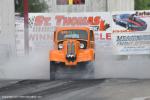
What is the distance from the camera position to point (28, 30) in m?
23.7

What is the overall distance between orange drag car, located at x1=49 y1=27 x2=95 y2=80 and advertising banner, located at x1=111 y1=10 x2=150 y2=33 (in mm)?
3977

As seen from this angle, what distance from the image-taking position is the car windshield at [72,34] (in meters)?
19.5

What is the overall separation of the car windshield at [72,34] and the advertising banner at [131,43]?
4.41 metres

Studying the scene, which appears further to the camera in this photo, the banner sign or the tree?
the tree

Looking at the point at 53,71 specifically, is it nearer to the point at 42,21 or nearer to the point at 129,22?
the point at 42,21

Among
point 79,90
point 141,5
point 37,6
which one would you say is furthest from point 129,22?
point 141,5

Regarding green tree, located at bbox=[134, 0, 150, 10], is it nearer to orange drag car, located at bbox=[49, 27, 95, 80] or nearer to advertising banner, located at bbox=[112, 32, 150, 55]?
advertising banner, located at bbox=[112, 32, 150, 55]

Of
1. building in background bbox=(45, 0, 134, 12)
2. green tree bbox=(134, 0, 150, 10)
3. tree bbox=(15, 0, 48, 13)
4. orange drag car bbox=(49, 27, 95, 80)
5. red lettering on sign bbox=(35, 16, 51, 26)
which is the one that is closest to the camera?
orange drag car bbox=(49, 27, 95, 80)

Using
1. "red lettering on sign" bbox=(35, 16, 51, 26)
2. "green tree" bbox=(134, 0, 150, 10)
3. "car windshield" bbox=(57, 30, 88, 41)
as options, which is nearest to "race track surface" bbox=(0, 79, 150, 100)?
"car windshield" bbox=(57, 30, 88, 41)

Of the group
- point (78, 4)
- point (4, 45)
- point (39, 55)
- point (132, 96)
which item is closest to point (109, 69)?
point (39, 55)

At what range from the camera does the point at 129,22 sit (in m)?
23.8

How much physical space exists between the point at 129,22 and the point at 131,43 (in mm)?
998

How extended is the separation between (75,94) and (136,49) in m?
10.6

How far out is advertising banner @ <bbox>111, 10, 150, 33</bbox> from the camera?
23.8 m
